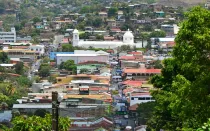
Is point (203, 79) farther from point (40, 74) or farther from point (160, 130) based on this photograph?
point (40, 74)

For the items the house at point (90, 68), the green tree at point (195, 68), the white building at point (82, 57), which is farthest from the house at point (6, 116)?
the white building at point (82, 57)

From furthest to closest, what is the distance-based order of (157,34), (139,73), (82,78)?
(157,34) < (139,73) < (82,78)

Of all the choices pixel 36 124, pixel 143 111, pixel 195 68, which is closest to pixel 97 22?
pixel 143 111

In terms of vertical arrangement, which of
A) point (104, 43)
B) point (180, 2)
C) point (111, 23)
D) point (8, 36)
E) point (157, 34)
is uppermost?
point (180, 2)

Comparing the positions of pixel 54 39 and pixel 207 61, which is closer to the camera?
pixel 207 61

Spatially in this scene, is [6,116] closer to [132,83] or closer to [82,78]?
[82,78]

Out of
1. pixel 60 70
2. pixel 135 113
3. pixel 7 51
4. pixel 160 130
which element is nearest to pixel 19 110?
pixel 135 113

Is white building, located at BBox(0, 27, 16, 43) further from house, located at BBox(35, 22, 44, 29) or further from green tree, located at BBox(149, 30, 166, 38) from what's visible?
green tree, located at BBox(149, 30, 166, 38)

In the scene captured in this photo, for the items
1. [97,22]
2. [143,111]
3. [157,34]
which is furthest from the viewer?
[97,22]

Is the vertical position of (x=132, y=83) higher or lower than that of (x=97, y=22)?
lower
